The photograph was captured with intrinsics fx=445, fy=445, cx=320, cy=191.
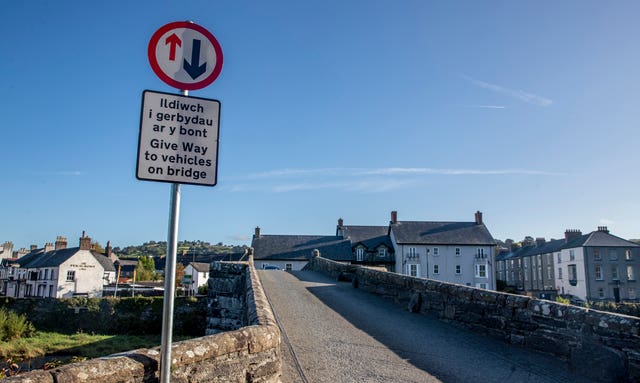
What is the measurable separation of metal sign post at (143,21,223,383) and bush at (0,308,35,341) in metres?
32.9

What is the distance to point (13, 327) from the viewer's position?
29000 millimetres

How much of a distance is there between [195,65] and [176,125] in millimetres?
537

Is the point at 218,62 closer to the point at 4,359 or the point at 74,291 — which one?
the point at 4,359

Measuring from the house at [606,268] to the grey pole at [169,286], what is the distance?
65845mm

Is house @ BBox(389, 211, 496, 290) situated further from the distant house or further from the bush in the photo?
the bush

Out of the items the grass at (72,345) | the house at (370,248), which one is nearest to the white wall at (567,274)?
the house at (370,248)

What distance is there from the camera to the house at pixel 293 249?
5278cm

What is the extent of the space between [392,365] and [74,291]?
51806 millimetres

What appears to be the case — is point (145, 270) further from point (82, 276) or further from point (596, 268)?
point (596, 268)

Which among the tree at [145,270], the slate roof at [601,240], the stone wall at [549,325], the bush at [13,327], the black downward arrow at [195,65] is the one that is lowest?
the bush at [13,327]

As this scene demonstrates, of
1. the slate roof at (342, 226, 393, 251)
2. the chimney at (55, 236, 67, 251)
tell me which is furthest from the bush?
the slate roof at (342, 226, 393, 251)

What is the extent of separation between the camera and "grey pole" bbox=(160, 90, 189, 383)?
2.97m

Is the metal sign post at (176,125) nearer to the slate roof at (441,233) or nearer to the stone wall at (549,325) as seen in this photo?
the stone wall at (549,325)

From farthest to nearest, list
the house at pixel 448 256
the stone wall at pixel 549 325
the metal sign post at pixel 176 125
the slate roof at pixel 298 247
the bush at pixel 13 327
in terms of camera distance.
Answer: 1. the house at pixel 448 256
2. the slate roof at pixel 298 247
3. the bush at pixel 13 327
4. the stone wall at pixel 549 325
5. the metal sign post at pixel 176 125
